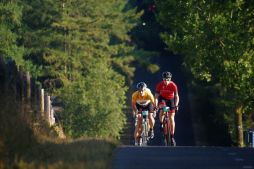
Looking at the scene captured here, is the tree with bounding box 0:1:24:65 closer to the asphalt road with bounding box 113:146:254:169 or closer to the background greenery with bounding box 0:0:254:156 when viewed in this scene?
the background greenery with bounding box 0:0:254:156

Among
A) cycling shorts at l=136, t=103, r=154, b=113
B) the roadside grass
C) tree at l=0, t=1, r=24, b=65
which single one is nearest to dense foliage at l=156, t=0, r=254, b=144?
cycling shorts at l=136, t=103, r=154, b=113

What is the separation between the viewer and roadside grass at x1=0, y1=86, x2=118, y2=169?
51.7 ft

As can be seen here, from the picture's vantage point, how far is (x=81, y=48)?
2918 inches

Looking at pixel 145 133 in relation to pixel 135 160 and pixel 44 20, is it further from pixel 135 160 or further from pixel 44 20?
pixel 44 20

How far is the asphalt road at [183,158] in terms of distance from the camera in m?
17.8

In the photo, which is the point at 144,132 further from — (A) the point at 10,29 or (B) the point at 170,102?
(A) the point at 10,29

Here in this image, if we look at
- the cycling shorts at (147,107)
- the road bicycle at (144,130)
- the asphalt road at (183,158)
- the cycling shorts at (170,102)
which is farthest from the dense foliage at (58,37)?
the asphalt road at (183,158)

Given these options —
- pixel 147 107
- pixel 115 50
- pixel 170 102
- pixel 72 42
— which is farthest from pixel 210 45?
pixel 115 50

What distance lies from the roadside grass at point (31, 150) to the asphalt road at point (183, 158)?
0.41 m

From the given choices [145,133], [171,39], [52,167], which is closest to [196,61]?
[171,39]

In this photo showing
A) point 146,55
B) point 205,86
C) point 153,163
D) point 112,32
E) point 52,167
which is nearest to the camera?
point 52,167

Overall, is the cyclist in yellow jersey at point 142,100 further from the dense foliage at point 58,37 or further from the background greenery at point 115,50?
the dense foliage at point 58,37

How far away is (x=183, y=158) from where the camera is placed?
19.5 metres

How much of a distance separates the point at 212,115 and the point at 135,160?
4874 cm
